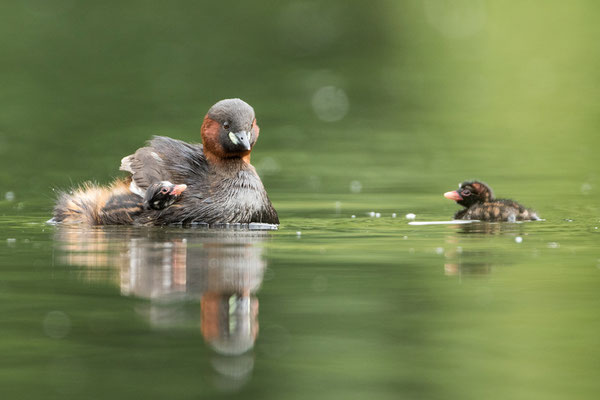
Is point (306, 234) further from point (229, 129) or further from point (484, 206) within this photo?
point (484, 206)

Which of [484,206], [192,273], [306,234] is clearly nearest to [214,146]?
[306,234]

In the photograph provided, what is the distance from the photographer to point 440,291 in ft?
23.9

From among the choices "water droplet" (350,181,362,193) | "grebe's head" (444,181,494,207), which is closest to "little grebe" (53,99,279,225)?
"grebe's head" (444,181,494,207)

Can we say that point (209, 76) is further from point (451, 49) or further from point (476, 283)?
point (476, 283)

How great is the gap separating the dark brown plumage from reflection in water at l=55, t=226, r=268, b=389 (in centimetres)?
240

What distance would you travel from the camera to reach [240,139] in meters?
10.7

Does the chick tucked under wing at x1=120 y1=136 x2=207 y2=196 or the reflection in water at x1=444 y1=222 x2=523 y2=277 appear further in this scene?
the chick tucked under wing at x1=120 y1=136 x2=207 y2=196

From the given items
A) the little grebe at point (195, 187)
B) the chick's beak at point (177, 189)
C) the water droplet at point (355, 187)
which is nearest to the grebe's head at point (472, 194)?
the water droplet at point (355, 187)

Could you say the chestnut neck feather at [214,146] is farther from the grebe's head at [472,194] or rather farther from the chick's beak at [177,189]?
the grebe's head at [472,194]

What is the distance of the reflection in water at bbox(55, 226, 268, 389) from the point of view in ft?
19.7

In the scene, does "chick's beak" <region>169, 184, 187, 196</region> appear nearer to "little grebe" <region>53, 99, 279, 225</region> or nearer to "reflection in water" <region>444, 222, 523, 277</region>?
"little grebe" <region>53, 99, 279, 225</region>

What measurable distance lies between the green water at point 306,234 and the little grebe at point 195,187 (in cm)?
34

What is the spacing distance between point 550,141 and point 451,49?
13.2 meters

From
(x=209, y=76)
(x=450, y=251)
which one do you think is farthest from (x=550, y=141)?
(x=450, y=251)
